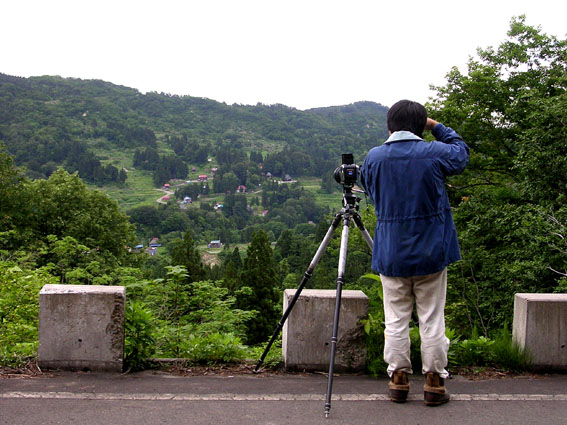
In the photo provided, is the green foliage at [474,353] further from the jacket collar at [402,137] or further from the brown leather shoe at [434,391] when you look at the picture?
the jacket collar at [402,137]

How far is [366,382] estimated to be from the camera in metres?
4.04

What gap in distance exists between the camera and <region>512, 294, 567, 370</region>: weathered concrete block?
13.8 ft

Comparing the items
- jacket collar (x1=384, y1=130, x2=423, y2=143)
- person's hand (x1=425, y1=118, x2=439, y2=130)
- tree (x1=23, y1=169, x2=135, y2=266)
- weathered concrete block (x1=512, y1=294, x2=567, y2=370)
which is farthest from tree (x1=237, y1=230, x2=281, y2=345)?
jacket collar (x1=384, y1=130, x2=423, y2=143)

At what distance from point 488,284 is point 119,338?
524 inches

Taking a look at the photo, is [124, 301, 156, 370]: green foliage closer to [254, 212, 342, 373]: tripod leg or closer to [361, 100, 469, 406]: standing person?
[254, 212, 342, 373]: tripod leg

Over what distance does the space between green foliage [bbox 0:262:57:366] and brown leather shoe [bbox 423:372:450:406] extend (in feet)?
9.70

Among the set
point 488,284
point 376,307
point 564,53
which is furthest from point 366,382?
point 564,53

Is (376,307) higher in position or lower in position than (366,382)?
higher

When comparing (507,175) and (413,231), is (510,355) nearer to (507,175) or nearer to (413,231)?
(413,231)

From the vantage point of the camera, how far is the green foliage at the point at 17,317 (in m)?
4.31

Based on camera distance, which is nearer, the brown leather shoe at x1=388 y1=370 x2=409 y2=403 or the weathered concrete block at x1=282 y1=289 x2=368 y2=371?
the brown leather shoe at x1=388 y1=370 x2=409 y2=403

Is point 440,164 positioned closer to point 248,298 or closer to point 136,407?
point 136,407

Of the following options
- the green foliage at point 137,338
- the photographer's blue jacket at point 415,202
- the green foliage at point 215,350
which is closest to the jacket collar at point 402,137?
the photographer's blue jacket at point 415,202

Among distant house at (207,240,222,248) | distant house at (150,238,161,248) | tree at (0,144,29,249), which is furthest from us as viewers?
distant house at (207,240,222,248)
